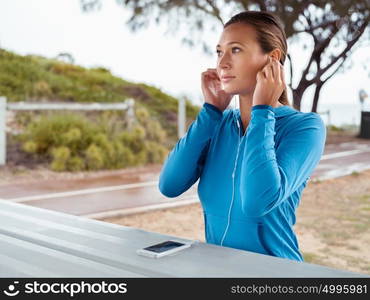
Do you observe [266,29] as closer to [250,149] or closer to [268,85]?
[268,85]

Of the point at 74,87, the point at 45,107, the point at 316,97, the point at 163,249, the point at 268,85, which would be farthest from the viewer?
the point at 74,87

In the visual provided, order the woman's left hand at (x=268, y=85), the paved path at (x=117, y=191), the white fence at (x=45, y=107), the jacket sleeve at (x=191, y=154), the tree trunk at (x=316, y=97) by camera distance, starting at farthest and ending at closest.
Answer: the white fence at (x=45, y=107) → the paved path at (x=117, y=191) → the tree trunk at (x=316, y=97) → the jacket sleeve at (x=191, y=154) → the woman's left hand at (x=268, y=85)

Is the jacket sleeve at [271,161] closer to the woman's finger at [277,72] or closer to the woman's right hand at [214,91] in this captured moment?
the woman's finger at [277,72]

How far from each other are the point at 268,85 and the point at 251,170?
→ 0.57ft

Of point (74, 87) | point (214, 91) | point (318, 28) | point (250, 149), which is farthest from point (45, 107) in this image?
point (250, 149)

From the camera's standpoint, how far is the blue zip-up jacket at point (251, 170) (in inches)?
37.1

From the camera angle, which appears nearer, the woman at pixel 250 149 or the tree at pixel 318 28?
the woman at pixel 250 149

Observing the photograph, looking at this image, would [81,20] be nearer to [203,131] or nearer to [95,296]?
[203,131]

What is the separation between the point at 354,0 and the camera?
3.30m

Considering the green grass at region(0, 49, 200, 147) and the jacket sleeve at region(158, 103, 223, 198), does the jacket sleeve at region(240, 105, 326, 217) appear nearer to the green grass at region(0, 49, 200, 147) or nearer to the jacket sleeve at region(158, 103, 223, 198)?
the jacket sleeve at region(158, 103, 223, 198)

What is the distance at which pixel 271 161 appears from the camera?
93 centimetres

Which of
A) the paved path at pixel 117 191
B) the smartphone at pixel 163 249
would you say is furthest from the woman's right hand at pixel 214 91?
the paved path at pixel 117 191

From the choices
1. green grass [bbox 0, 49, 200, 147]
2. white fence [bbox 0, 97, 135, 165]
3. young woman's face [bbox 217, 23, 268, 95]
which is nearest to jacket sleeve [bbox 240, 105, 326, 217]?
young woman's face [bbox 217, 23, 268, 95]

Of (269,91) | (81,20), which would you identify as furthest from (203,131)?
(81,20)
